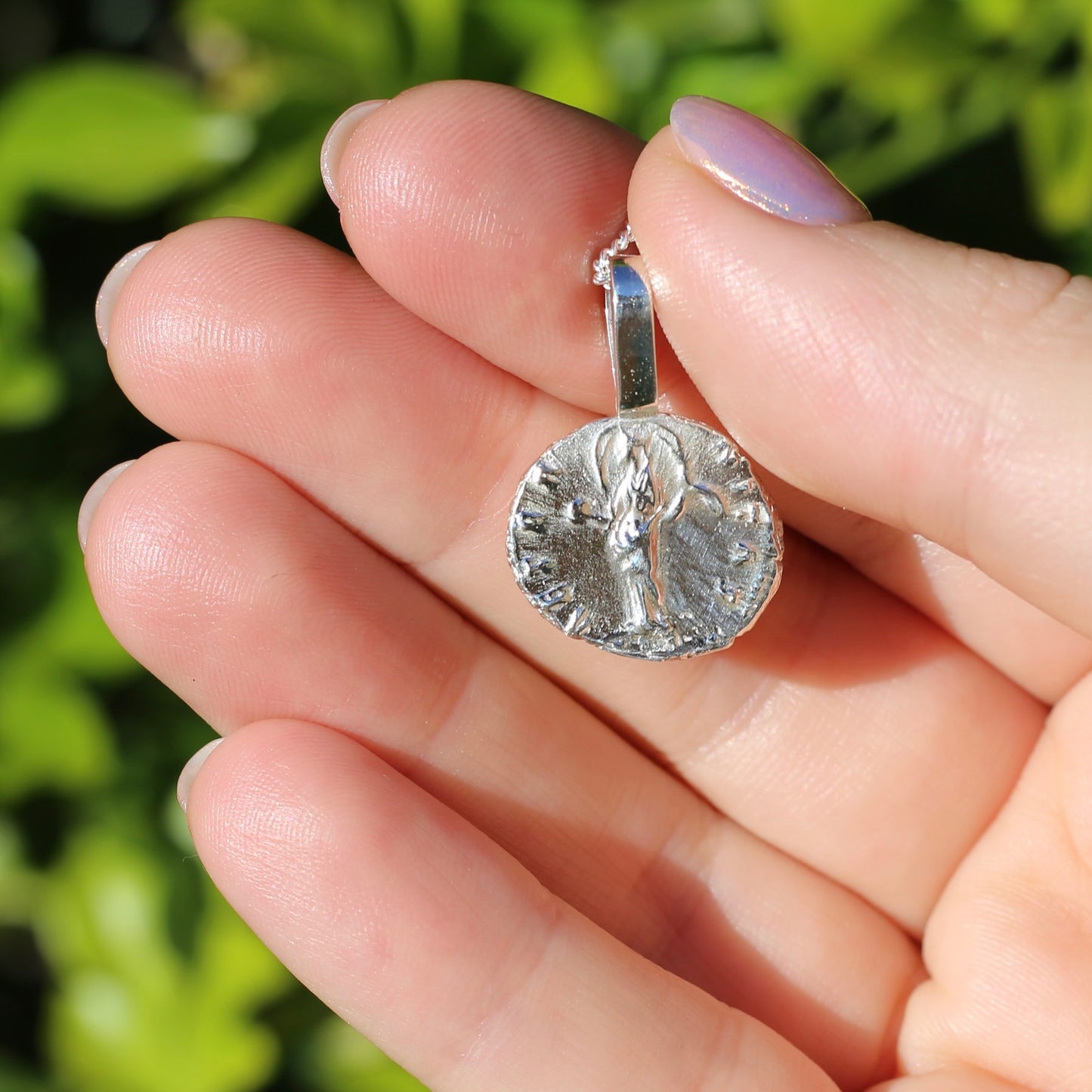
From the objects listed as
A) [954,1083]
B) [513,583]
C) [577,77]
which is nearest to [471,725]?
[513,583]

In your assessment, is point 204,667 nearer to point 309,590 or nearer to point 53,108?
point 309,590

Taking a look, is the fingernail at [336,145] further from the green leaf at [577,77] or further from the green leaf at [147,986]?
the green leaf at [147,986]

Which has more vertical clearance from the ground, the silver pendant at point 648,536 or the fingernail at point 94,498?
the silver pendant at point 648,536

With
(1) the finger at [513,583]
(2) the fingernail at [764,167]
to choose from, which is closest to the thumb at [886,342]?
(2) the fingernail at [764,167]

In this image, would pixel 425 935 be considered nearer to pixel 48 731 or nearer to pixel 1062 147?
pixel 48 731

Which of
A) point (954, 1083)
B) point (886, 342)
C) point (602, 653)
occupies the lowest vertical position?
point (954, 1083)

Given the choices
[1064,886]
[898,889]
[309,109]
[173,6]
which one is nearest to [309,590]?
[309,109]
